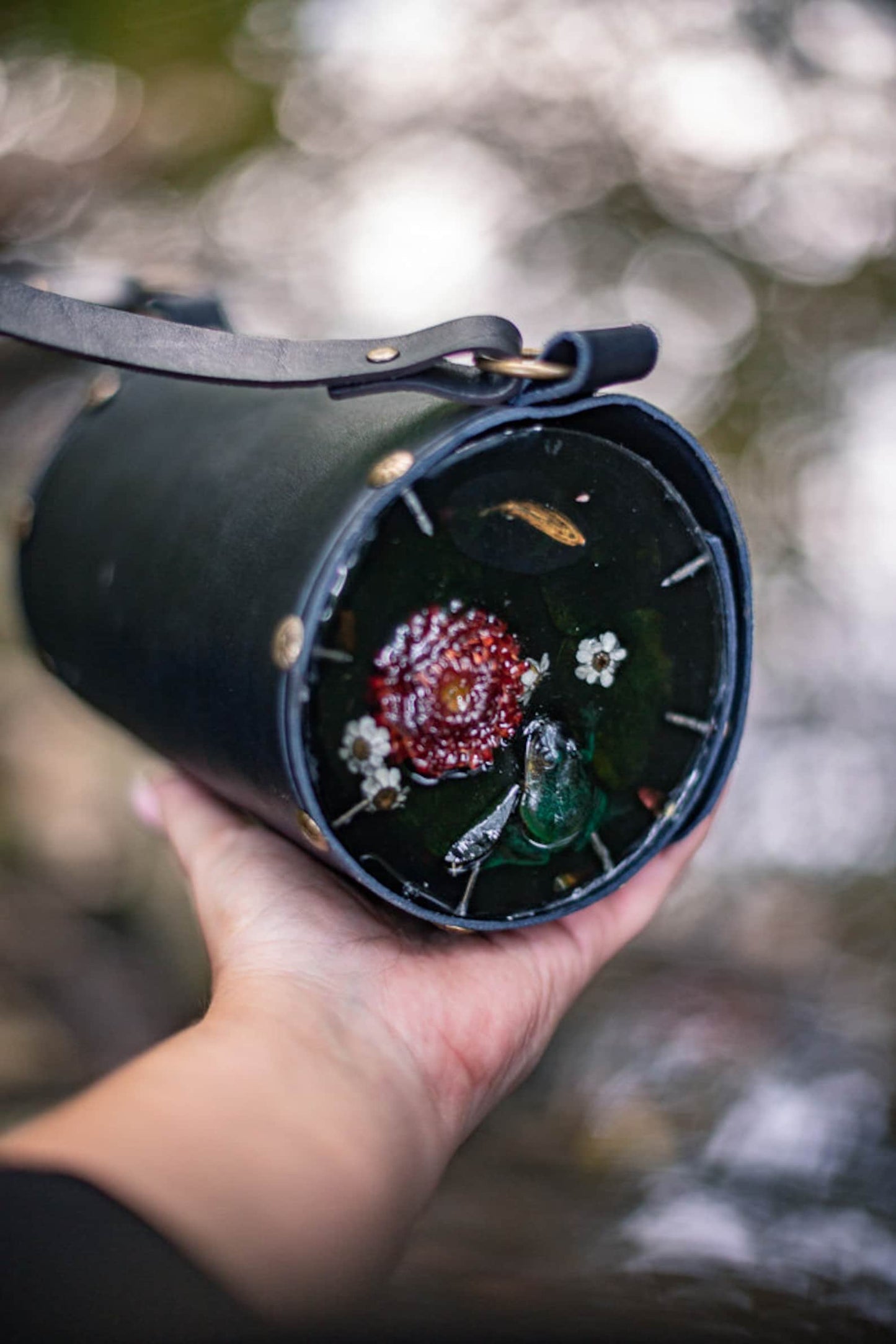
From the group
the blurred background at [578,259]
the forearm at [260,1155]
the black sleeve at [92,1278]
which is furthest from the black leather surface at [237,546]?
the blurred background at [578,259]

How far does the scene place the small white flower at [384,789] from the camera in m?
0.74

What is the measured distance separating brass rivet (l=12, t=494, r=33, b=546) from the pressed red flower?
52 cm

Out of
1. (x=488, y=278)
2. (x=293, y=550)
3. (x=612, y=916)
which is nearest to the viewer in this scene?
(x=293, y=550)

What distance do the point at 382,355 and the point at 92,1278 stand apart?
0.53 meters

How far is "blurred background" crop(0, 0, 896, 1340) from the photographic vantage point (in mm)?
1672

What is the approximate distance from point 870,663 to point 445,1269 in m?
1.04

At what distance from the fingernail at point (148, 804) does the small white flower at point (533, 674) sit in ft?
1.52

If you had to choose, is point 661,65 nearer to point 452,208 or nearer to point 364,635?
point 452,208

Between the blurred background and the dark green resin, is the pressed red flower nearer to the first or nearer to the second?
the dark green resin

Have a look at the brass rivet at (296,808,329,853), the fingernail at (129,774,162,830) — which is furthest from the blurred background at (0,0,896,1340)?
the brass rivet at (296,808,329,853)

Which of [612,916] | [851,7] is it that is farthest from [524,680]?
[851,7]

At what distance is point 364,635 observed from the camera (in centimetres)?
72

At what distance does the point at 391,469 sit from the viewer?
68 centimetres

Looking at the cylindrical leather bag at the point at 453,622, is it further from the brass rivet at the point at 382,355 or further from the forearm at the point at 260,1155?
the forearm at the point at 260,1155
